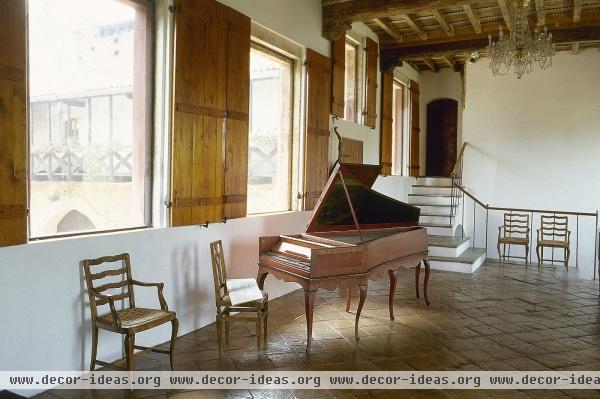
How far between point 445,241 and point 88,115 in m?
5.94

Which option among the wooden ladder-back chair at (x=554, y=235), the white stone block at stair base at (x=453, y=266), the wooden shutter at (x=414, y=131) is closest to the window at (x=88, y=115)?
the white stone block at stair base at (x=453, y=266)

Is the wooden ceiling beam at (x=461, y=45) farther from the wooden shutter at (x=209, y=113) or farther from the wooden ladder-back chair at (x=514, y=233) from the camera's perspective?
the wooden shutter at (x=209, y=113)

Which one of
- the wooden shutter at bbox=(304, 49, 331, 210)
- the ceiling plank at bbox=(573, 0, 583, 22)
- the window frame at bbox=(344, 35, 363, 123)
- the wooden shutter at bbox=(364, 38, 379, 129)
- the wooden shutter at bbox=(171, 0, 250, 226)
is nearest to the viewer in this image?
the wooden shutter at bbox=(171, 0, 250, 226)

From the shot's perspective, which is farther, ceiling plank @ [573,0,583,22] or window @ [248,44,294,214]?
ceiling plank @ [573,0,583,22]

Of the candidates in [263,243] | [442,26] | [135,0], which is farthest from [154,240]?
[442,26]

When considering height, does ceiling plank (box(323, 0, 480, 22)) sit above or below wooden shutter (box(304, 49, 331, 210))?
above

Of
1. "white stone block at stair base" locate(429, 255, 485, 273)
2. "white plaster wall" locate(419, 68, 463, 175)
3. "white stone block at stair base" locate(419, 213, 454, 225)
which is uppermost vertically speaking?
"white plaster wall" locate(419, 68, 463, 175)

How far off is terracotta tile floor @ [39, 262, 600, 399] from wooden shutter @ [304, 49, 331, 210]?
1.38 m

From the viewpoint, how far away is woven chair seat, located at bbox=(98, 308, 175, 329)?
2995 mm

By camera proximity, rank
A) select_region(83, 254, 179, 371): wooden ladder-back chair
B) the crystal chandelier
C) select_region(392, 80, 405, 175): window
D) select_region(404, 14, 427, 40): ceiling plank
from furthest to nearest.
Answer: select_region(392, 80, 405, 175): window → select_region(404, 14, 427, 40): ceiling plank → the crystal chandelier → select_region(83, 254, 179, 371): wooden ladder-back chair

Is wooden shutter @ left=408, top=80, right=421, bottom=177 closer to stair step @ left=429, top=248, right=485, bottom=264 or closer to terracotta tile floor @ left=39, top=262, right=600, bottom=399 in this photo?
stair step @ left=429, top=248, right=485, bottom=264

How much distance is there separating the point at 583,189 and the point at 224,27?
7357 millimetres

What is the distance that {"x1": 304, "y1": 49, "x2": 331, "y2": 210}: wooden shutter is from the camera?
5.76m

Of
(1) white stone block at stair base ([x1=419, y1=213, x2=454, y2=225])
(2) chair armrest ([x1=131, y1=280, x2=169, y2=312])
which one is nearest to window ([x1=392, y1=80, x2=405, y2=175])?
(1) white stone block at stair base ([x1=419, y1=213, x2=454, y2=225])
